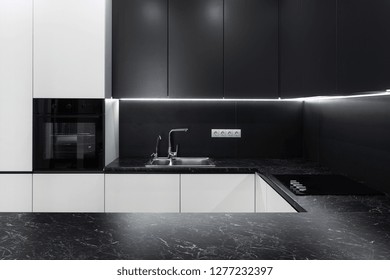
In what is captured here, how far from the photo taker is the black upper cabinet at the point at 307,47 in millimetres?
2273

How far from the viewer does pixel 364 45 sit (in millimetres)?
1838

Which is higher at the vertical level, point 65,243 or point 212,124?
point 212,124

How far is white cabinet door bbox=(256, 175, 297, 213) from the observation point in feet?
7.13

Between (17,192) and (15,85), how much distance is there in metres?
0.83

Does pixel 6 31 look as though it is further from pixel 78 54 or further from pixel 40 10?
pixel 78 54

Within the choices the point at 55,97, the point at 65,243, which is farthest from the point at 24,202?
the point at 65,243

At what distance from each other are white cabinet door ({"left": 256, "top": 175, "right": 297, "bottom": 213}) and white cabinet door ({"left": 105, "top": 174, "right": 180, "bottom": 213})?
0.62 metres

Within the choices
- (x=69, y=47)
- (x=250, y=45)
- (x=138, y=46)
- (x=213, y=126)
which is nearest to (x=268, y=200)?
(x=213, y=126)

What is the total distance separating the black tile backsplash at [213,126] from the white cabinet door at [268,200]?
2.72 ft

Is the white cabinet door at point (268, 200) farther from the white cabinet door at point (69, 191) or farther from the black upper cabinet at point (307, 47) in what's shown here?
the white cabinet door at point (69, 191)

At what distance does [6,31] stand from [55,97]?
2.02ft

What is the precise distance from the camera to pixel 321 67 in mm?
2402

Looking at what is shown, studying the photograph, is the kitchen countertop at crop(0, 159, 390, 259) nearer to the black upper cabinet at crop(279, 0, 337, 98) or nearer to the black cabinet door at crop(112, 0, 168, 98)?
the black upper cabinet at crop(279, 0, 337, 98)

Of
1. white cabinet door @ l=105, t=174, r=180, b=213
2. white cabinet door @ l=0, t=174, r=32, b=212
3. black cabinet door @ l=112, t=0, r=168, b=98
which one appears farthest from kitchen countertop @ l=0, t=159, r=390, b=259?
black cabinet door @ l=112, t=0, r=168, b=98
